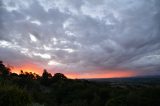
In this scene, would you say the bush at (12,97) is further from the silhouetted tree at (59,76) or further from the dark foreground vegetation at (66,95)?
the silhouetted tree at (59,76)

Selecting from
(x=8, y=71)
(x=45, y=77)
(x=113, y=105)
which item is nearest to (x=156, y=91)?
(x=113, y=105)

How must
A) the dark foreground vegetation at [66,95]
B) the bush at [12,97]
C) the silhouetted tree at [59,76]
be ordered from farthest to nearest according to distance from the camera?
the silhouetted tree at [59,76] < the dark foreground vegetation at [66,95] < the bush at [12,97]

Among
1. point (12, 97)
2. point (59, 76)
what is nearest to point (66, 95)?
point (59, 76)

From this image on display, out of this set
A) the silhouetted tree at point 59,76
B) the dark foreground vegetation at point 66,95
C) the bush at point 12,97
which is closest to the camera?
the bush at point 12,97

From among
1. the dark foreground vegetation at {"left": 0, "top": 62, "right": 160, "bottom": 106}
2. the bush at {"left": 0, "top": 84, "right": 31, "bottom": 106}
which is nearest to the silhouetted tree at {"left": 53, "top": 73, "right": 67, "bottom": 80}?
the dark foreground vegetation at {"left": 0, "top": 62, "right": 160, "bottom": 106}

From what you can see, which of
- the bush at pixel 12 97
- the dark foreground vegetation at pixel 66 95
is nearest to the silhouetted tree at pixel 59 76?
the dark foreground vegetation at pixel 66 95

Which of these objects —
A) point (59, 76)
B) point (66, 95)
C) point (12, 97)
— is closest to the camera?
point (12, 97)

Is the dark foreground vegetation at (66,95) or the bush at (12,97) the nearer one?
the bush at (12,97)

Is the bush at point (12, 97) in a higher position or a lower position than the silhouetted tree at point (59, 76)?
lower

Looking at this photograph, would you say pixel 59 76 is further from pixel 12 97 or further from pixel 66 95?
pixel 12 97

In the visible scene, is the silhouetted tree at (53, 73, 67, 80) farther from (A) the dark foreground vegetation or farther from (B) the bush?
(B) the bush

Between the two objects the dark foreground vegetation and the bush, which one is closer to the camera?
the bush

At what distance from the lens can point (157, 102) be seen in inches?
1246

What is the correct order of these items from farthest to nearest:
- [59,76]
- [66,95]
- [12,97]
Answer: [59,76]
[66,95]
[12,97]
